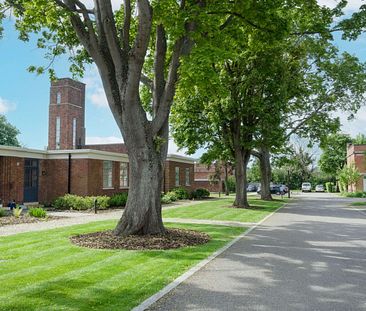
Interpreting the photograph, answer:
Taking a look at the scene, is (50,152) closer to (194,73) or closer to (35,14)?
(35,14)

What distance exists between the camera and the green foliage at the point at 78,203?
857 inches

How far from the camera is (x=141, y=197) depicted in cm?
1123

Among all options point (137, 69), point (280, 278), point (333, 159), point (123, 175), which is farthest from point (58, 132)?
point (333, 159)

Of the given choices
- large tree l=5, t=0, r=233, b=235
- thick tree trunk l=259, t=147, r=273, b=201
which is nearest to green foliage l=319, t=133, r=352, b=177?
thick tree trunk l=259, t=147, r=273, b=201

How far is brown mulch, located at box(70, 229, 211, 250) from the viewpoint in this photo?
9.94 meters

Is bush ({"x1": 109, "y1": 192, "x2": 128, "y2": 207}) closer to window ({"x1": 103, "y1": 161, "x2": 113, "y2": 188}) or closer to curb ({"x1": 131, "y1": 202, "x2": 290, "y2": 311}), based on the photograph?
window ({"x1": 103, "y1": 161, "x2": 113, "y2": 188})

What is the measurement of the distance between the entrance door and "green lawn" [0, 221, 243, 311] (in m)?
13.2

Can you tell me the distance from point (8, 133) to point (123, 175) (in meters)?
37.0

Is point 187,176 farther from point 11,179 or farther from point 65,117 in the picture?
A: point 11,179

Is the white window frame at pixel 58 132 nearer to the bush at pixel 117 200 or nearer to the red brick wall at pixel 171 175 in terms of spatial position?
the red brick wall at pixel 171 175

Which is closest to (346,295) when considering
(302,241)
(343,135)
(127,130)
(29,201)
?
(302,241)

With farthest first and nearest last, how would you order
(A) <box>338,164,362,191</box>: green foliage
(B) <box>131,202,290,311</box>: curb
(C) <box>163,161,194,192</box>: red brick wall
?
(A) <box>338,164,362,191</box>: green foliage → (C) <box>163,161,194,192</box>: red brick wall → (B) <box>131,202,290,311</box>: curb

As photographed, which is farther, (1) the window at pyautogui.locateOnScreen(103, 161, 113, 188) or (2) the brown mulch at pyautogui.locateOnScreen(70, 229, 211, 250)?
(1) the window at pyautogui.locateOnScreen(103, 161, 113, 188)

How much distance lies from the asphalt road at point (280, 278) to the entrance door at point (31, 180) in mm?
15784
